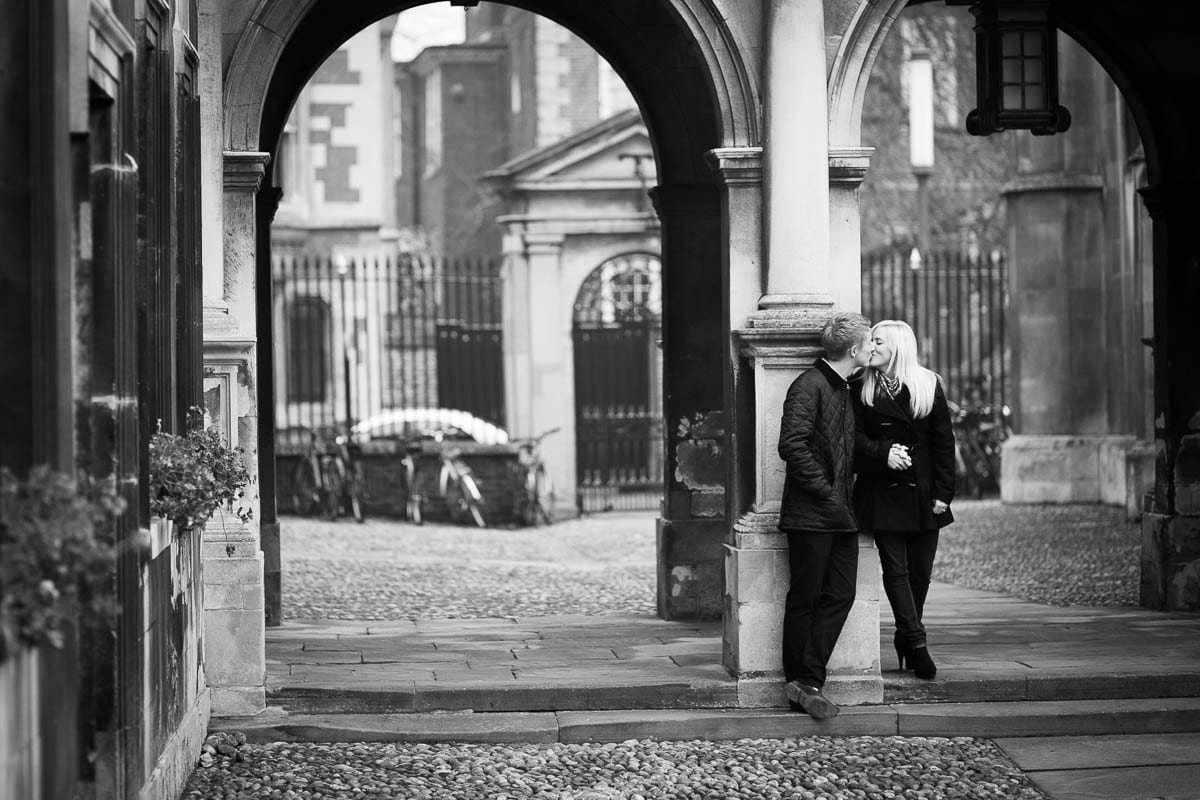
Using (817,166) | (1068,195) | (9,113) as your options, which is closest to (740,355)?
(817,166)

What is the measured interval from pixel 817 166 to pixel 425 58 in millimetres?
38867

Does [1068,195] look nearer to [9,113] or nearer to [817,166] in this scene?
[817,166]

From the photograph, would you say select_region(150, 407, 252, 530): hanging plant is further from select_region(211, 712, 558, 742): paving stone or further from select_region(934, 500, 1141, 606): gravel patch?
select_region(934, 500, 1141, 606): gravel patch

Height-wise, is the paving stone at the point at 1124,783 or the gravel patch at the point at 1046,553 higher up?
the gravel patch at the point at 1046,553

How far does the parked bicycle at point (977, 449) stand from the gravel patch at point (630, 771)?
46.0 ft

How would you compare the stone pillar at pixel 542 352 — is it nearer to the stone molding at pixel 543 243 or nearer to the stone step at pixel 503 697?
the stone molding at pixel 543 243

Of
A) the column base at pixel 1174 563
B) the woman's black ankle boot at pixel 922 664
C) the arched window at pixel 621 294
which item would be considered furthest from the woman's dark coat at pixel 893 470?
the arched window at pixel 621 294

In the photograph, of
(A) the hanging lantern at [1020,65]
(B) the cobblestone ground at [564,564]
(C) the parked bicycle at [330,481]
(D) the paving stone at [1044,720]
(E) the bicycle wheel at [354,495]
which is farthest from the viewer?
(C) the parked bicycle at [330,481]

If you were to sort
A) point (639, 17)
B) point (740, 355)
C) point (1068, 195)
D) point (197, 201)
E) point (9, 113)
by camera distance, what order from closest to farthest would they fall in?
point (9, 113) → point (197, 201) → point (740, 355) → point (639, 17) → point (1068, 195)

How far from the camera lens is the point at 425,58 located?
45.9m

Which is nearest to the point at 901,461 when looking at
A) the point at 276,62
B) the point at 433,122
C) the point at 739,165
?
the point at 739,165

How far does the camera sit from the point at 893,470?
8008 millimetres

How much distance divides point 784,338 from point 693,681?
1.58m

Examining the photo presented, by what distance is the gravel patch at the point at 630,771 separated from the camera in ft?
22.4
